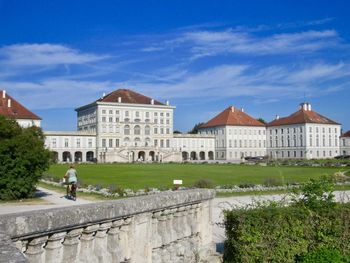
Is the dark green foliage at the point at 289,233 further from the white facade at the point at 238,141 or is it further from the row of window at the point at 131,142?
the white facade at the point at 238,141

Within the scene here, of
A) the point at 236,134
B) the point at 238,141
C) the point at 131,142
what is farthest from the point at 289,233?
the point at 238,141

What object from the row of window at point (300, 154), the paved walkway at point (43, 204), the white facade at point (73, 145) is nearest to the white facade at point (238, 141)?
the row of window at point (300, 154)

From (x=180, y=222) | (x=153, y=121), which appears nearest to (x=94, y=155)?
(x=153, y=121)

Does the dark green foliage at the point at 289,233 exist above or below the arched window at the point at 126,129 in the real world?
below

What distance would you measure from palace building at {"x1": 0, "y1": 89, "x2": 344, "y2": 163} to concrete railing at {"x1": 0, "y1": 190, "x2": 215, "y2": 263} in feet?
270

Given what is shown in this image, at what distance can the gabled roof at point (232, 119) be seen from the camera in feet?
350

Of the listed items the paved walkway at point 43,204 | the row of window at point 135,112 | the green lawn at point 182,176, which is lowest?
the paved walkway at point 43,204

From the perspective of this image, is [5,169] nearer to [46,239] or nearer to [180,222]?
[180,222]

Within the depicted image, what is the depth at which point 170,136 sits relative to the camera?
105 metres

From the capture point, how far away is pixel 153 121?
4060 inches

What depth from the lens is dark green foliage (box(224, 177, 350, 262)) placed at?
5.65 m

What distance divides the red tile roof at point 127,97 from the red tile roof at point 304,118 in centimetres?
3083

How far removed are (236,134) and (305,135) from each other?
54.4 feet

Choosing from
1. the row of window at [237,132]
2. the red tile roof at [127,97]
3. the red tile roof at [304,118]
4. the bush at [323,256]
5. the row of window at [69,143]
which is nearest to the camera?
the bush at [323,256]
